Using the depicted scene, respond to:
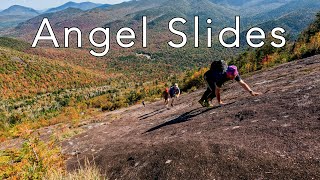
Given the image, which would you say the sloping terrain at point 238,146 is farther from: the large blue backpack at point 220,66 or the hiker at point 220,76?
the large blue backpack at point 220,66

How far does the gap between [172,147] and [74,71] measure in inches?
3439

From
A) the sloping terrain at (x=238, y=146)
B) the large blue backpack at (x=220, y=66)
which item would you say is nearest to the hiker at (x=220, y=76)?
the large blue backpack at (x=220, y=66)

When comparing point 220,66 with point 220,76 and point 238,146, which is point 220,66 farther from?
point 238,146

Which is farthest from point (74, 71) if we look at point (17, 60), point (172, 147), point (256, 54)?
point (172, 147)

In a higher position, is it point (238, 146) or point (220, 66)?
point (220, 66)

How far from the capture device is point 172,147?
20.9 feet

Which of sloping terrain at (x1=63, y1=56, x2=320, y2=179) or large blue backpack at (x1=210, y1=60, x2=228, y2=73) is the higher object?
large blue backpack at (x1=210, y1=60, x2=228, y2=73)

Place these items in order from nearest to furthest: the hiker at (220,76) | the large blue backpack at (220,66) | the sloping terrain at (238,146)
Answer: the sloping terrain at (238,146)
the hiker at (220,76)
the large blue backpack at (220,66)

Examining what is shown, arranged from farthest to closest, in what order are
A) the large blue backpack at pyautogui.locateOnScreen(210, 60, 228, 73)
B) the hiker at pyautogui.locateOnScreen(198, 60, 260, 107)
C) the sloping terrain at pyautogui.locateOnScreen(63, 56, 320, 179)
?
the large blue backpack at pyautogui.locateOnScreen(210, 60, 228, 73) < the hiker at pyautogui.locateOnScreen(198, 60, 260, 107) < the sloping terrain at pyautogui.locateOnScreen(63, 56, 320, 179)

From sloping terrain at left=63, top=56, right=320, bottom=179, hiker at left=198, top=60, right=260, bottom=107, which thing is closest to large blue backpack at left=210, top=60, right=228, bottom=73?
hiker at left=198, top=60, right=260, bottom=107

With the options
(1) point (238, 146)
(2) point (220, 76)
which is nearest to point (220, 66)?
(2) point (220, 76)

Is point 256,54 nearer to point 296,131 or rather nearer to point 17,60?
point 296,131

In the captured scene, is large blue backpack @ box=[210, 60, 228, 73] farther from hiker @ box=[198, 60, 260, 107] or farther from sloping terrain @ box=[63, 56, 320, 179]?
sloping terrain @ box=[63, 56, 320, 179]

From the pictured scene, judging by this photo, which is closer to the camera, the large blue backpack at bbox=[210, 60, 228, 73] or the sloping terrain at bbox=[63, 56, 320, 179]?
the sloping terrain at bbox=[63, 56, 320, 179]
